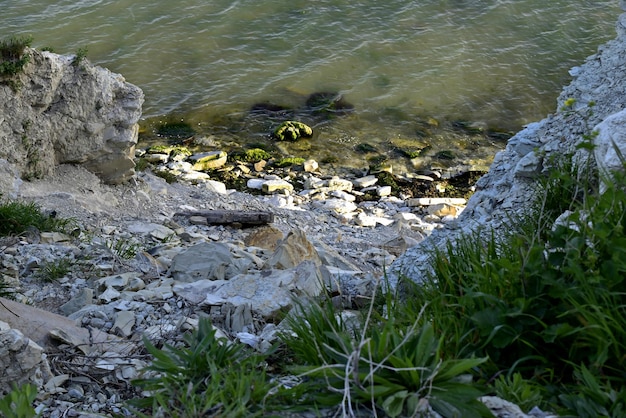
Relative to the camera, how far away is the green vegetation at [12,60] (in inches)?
412

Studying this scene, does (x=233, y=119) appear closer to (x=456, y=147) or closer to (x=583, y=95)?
(x=456, y=147)

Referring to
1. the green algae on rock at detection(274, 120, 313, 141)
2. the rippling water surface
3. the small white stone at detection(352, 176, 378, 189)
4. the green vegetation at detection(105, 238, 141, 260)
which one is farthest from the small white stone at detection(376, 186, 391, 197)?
the green vegetation at detection(105, 238, 141, 260)

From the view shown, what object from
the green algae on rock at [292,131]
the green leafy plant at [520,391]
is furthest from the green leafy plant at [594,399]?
the green algae on rock at [292,131]

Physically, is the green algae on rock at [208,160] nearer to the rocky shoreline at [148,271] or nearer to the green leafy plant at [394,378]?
the rocky shoreline at [148,271]

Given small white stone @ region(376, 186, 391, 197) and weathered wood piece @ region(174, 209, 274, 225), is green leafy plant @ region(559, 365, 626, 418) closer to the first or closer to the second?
weathered wood piece @ region(174, 209, 274, 225)

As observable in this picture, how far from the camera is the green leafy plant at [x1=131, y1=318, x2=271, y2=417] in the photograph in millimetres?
3318

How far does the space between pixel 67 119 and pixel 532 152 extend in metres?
7.33

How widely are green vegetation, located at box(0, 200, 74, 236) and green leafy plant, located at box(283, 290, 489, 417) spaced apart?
581 cm

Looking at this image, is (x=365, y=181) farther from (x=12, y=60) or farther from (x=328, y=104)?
(x=12, y=60)

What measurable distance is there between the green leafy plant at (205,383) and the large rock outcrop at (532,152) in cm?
225

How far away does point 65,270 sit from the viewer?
740 cm

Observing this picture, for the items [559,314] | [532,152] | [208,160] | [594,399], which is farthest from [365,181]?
[594,399]

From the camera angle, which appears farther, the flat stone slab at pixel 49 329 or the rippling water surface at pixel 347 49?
the rippling water surface at pixel 347 49

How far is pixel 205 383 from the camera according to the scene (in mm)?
3529
